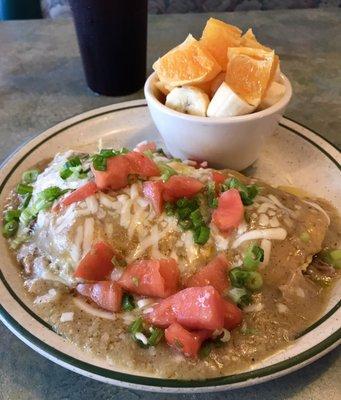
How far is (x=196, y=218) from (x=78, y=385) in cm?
44

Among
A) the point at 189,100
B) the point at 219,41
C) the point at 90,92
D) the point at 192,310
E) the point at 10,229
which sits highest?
the point at 219,41

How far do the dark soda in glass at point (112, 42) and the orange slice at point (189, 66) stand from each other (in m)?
0.47

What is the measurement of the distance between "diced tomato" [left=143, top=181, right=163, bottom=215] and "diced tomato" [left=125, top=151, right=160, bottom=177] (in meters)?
0.06

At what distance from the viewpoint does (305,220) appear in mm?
1222

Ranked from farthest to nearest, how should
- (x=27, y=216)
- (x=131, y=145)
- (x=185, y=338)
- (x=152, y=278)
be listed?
(x=131, y=145) → (x=27, y=216) → (x=152, y=278) → (x=185, y=338)

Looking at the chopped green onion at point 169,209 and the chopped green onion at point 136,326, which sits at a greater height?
the chopped green onion at point 169,209

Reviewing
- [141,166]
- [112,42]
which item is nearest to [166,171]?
[141,166]

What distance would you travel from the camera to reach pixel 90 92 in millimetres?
2143

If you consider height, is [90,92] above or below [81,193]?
below

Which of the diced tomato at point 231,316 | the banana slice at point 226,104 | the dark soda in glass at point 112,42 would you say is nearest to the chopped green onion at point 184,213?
the diced tomato at point 231,316

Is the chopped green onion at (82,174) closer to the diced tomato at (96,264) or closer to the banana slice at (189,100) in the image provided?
the diced tomato at (96,264)

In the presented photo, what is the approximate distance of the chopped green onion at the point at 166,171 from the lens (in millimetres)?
1197

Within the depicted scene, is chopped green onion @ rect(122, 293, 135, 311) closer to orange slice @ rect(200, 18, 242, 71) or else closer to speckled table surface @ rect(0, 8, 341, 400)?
speckled table surface @ rect(0, 8, 341, 400)

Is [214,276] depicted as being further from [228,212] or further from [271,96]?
[271,96]
